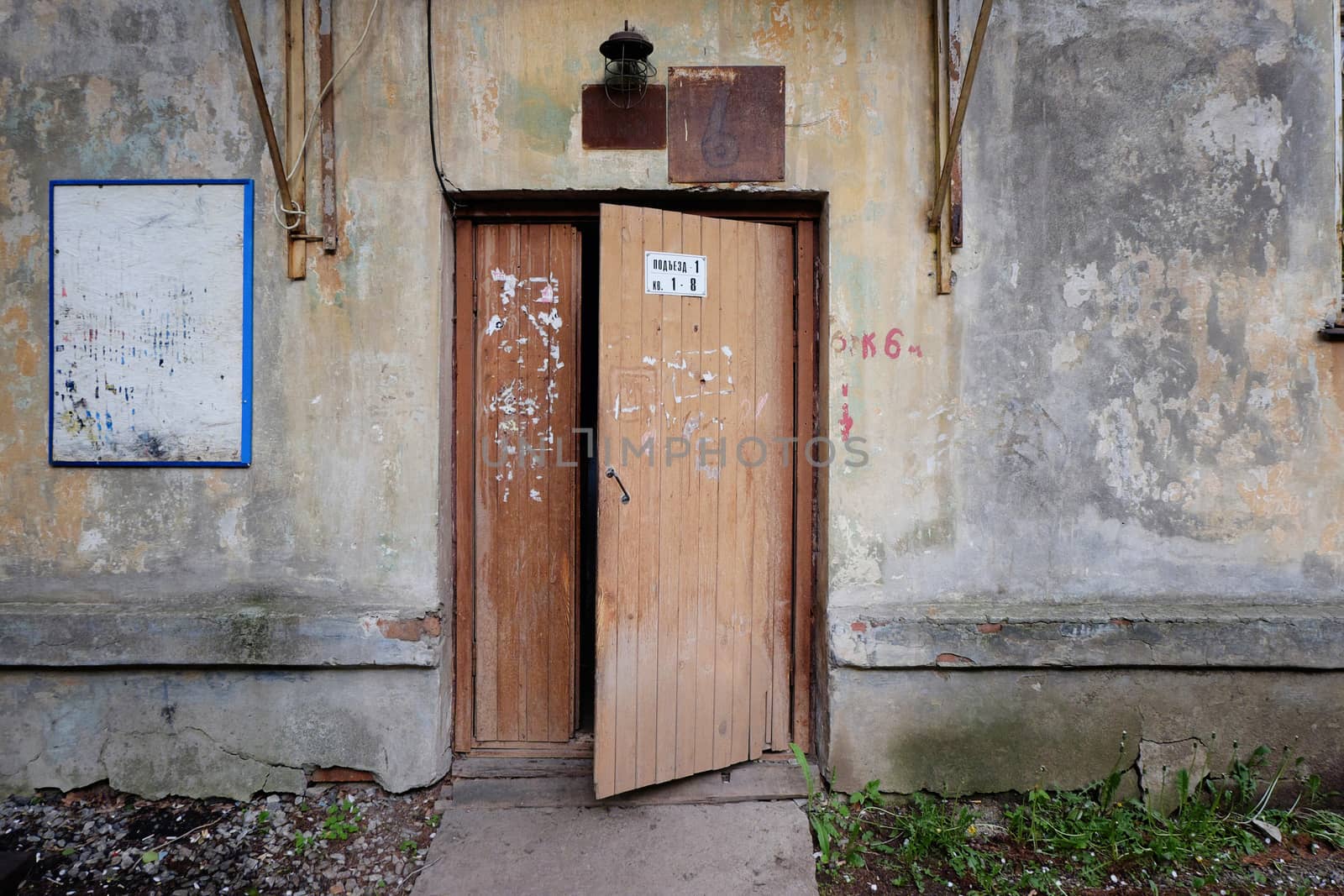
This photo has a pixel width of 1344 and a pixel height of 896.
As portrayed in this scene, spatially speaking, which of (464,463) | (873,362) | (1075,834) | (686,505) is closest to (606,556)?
(686,505)

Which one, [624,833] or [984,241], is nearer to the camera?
[624,833]

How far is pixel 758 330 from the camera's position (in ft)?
10.7

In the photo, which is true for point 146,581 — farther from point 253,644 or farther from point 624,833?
point 624,833

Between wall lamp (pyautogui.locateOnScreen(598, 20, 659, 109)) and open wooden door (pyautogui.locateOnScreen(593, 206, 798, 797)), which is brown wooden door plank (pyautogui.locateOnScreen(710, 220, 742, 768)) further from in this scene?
wall lamp (pyautogui.locateOnScreen(598, 20, 659, 109))

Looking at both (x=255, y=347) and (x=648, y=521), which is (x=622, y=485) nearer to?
(x=648, y=521)

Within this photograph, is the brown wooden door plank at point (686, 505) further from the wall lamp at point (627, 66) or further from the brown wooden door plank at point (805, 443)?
the wall lamp at point (627, 66)

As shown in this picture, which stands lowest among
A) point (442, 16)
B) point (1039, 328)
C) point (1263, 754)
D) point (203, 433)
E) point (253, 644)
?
point (1263, 754)

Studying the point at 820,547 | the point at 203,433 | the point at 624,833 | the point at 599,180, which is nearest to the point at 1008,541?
the point at 820,547

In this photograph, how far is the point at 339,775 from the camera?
3.19m

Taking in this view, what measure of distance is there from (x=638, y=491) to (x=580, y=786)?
130 centimetres

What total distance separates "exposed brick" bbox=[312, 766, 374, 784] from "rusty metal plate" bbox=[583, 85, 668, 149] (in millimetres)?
2802

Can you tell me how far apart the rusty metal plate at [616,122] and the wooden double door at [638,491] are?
0.37 meters

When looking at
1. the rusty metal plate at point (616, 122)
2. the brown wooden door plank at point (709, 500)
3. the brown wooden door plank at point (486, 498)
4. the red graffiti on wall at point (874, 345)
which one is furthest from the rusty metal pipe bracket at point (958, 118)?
the brown wooden door plank at point (486, 498)

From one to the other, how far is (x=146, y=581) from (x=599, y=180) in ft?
8.37
